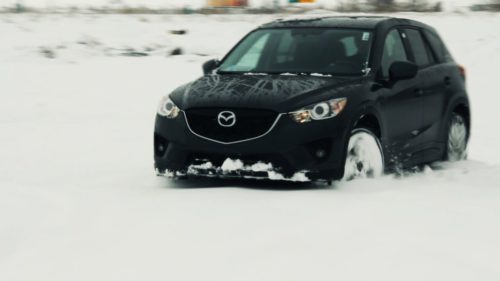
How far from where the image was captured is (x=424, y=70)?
33.6 feet

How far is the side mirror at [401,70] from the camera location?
30.2 ft

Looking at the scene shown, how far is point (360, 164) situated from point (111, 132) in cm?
626

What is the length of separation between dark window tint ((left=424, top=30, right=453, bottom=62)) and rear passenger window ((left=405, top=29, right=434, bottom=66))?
0.15 m

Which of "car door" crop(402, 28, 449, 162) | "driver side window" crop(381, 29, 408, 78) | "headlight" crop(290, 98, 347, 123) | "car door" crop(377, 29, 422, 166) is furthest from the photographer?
"car door" crop(402, 28, 449, 162)

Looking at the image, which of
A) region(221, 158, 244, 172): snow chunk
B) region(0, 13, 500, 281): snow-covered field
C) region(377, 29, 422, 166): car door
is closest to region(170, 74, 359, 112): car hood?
region(221, 158, 244, 172): snow chunk

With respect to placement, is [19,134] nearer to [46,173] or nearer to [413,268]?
[46,173]

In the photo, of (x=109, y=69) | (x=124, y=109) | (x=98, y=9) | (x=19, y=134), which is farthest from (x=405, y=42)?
(x=98, y=9)

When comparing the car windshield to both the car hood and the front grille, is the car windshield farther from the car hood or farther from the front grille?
the front grille

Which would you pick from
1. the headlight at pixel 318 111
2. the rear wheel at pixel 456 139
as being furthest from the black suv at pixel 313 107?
the rear wheel at pixel 456 139

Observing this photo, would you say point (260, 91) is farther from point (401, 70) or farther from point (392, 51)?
point (392, 51)

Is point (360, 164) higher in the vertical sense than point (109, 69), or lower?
higher

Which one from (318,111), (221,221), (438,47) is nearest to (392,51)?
(438,47)

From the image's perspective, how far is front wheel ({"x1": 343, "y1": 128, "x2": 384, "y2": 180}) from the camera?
8.47 meters

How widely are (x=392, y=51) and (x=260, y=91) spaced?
1.86 m
